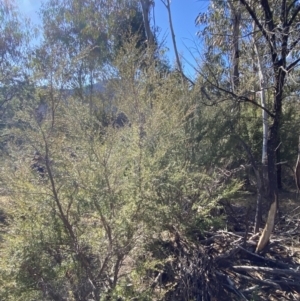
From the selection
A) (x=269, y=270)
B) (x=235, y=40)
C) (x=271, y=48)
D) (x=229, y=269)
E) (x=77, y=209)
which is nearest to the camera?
(x=77, y=209)

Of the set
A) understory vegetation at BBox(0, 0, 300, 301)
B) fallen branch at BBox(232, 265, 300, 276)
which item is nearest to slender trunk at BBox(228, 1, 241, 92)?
understory vegetation at BBox(0, 0, 300, 301)

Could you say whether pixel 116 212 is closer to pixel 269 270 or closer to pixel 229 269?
pixel 229 269

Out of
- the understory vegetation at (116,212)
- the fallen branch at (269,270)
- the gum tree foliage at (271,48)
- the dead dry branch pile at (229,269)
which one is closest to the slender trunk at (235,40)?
the gum tree foliage at (271,48)

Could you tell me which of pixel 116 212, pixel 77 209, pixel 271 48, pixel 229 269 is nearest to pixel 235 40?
pixel 271 48

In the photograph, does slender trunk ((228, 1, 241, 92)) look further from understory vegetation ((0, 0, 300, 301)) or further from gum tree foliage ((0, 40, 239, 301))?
gum tree foliage ((0, 40, 239, 301))

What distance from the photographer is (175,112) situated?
4.72 metres

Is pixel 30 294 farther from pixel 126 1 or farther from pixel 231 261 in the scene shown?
pixel 126 1

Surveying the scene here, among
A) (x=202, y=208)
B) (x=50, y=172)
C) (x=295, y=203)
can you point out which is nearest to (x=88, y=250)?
(x=50, y=172)

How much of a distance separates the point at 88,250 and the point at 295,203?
17.7 feet

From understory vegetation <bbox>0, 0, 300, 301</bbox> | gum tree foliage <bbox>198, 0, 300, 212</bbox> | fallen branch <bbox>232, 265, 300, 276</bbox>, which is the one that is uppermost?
gum tree foliage <bbox>198, 0, 300, 212</bbox>

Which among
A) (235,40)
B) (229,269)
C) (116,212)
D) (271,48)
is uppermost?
(235,40)

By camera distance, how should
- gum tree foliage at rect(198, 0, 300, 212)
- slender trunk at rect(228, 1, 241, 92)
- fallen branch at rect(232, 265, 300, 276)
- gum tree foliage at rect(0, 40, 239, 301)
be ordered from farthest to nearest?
slender trunk at rect(228, 1, 241, 92) < gum tree foliage at rect(198, 0, 300, 212) < fallen branch at rect(232, 265, 300, 276) < gum tree foliage at rect(0, 40, 239, 301)

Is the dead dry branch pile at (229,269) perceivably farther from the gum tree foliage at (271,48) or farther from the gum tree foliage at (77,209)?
the gum tree foliage at (271,48)

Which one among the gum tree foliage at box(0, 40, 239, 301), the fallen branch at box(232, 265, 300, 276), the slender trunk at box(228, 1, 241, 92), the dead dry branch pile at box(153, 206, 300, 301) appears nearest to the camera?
the gum tree foliage at box(0, 40, 239, 301)
